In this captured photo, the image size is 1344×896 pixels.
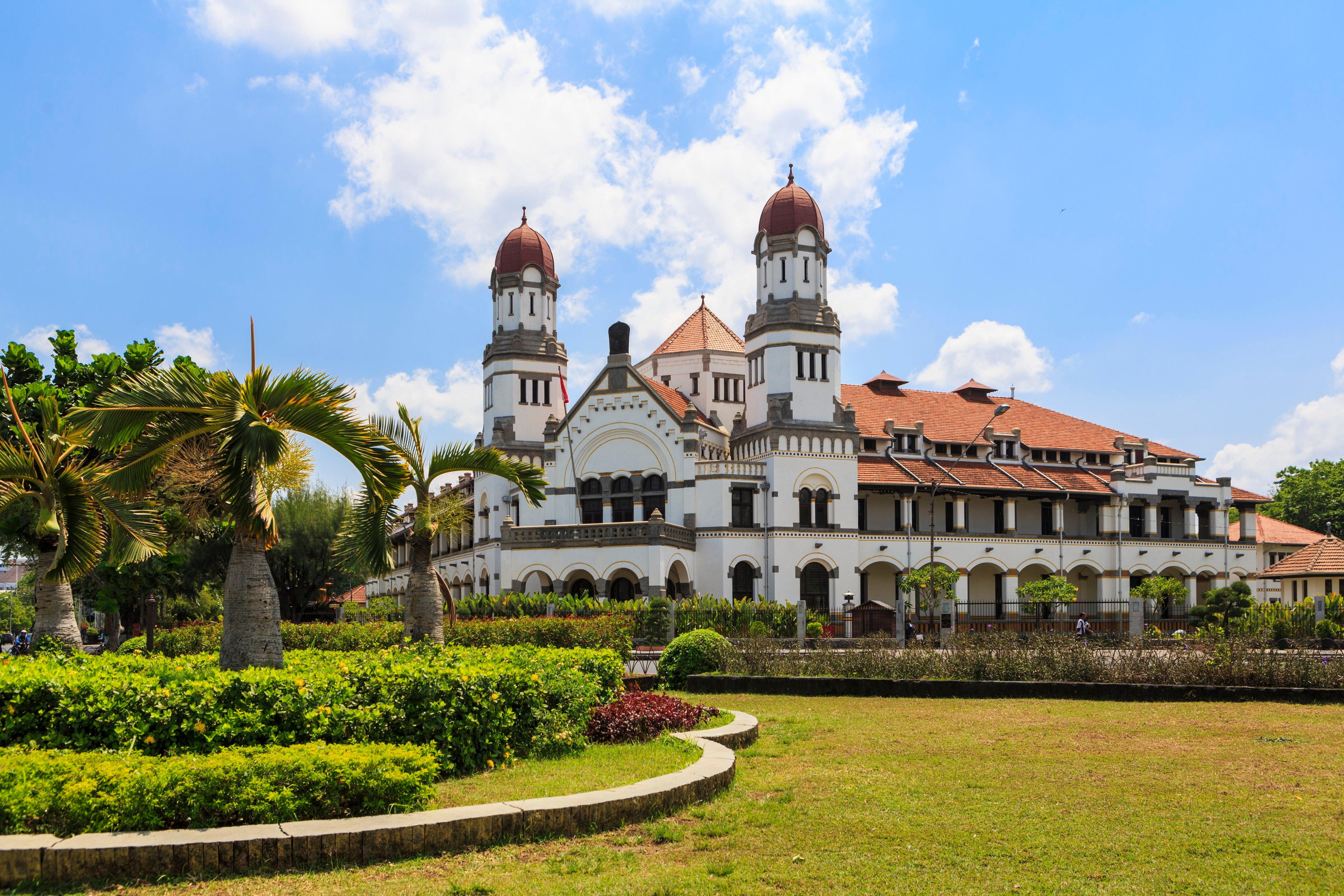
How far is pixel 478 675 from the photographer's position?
34.1 ft

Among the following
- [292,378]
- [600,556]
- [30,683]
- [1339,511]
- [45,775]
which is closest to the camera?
[45,775]

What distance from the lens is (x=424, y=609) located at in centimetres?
1487

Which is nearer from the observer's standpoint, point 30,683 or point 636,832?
point 636,832

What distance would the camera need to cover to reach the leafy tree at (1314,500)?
242 feet

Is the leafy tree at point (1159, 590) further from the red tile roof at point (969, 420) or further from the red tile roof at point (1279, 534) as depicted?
the red tile roof at point (1279, 534)

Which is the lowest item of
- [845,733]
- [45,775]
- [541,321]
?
[845,733]

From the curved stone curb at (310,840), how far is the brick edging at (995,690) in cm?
1125

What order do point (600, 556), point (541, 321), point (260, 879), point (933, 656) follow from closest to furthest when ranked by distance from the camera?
point (260, 879), point (933, 656), point (600, 556), point (541, 321)

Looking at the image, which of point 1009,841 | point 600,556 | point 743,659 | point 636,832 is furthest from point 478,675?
point 600,556

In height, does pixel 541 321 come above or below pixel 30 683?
above

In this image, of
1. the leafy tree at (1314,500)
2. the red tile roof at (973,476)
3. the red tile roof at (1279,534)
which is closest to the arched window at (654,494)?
the red tile roof at (973,476)

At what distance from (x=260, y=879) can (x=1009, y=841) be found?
557cm

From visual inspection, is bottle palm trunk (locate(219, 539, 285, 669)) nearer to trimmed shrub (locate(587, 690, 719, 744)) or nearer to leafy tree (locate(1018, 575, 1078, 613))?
trimmed shrub (locate(587, 690, 719, 744))

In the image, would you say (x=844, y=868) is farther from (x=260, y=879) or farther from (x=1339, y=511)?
(x=1339, y=511)
